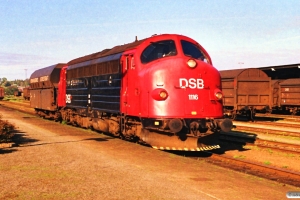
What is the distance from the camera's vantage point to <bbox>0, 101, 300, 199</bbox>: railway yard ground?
7.24 metres

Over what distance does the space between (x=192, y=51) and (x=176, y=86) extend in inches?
71.3

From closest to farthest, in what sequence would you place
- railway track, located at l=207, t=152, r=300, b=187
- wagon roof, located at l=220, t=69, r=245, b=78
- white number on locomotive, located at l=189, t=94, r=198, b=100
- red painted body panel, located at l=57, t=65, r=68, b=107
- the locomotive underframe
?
railway track, located at l=207, t=152, r=300, b=187, the locomotive underframe, white number on locomotive, located at l=189, t=94, r=198, b=100, red painted body panel, located at l=57, t=65, r=68, b=107, wagon roof, located at l=220, t=69, r=245, b=78

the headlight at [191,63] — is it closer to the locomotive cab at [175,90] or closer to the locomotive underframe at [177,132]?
the locomotive cab at [175,90]

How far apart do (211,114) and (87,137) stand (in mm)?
6372

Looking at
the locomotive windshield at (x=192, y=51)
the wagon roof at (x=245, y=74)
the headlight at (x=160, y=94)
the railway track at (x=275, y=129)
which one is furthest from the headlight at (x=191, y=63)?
the wagon roof at (x=245, y=74)

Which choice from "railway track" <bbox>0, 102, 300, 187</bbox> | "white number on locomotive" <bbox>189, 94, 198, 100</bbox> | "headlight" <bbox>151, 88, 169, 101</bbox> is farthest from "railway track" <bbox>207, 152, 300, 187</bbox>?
"headlight" <bbox>151, 88, 169, 101</bbox>

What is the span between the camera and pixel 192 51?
13.2 m

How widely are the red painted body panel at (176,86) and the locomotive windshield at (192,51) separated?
0.80 ft

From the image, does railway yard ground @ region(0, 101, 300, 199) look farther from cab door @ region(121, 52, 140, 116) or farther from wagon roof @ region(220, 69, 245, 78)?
wagon roof @ region(220, 69, 245, 78)

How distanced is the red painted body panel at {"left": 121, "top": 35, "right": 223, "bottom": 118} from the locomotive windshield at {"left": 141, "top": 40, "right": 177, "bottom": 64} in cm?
14

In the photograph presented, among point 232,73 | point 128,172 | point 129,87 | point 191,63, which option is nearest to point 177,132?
point 191,63

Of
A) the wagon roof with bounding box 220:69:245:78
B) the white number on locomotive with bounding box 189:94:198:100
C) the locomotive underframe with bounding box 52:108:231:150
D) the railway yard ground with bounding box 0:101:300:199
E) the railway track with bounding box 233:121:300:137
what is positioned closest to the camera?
the railway yard ground with bounding box 0:101:300:199

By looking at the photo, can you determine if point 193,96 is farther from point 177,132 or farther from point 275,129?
point 275,129

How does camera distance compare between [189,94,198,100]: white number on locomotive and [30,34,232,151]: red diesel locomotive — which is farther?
[189,94,198,100]: white number on locomotive
